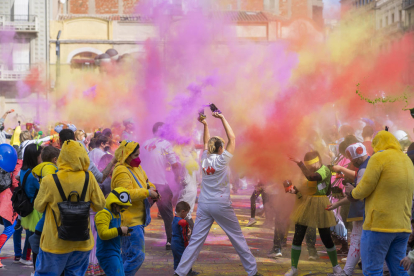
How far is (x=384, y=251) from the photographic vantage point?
167 inches

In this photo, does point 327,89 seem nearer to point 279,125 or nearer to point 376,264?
point 279,125

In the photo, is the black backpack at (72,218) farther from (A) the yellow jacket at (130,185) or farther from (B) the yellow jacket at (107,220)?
(A) the yellow jacket at (130,185)

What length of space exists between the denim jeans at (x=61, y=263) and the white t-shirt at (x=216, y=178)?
1.86 metres

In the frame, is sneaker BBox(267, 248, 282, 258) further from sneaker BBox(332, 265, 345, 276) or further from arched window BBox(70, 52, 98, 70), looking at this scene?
arched window BBox(70, 52, 98, 70)

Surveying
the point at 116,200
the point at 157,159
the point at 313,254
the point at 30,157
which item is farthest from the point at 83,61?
the point at 116,200

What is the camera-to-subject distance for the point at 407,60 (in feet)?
33.8

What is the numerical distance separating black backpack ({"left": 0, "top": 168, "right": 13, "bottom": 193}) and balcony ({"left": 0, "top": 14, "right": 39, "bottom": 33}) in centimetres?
2978

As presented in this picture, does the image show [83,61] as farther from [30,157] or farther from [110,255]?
[110,255]

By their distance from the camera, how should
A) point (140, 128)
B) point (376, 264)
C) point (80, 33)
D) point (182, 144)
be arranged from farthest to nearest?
point (80, 33) → point (140, 128) → point (182, 144) → point (376, 264)

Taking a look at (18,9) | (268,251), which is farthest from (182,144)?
(18,9)

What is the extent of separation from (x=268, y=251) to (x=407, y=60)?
18.9 feet

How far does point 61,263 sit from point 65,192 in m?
0.60

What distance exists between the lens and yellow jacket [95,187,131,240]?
4.21 meters

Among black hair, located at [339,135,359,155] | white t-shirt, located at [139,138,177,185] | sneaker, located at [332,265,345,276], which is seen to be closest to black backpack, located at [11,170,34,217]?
white t-shirt, located at [139,138,177,185]
